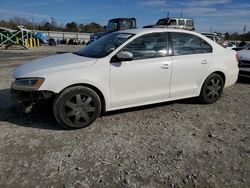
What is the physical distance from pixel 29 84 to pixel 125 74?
1.54 metres

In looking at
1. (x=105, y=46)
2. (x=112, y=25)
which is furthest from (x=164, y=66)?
(x=112, y=25)

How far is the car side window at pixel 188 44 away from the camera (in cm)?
434

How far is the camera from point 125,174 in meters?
2.56

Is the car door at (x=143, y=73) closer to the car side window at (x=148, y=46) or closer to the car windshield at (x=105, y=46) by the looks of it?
the car side window at (x=148, y=46)

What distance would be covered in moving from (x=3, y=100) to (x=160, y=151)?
3861 mm

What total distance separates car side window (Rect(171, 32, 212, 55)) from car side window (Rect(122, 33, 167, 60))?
25 centimetres

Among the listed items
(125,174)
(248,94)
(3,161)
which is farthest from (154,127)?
(248,94)

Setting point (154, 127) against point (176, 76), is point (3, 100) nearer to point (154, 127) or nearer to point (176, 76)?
point (154, 127)

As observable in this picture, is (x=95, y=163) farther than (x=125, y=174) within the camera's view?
Yes

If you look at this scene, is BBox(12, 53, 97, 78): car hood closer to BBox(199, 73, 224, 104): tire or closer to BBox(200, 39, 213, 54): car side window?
BBox(200, 39, 213, 54): car side window

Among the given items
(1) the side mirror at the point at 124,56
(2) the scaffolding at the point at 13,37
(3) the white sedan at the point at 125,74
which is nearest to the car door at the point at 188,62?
(3) the white sedan at the point at 125,74

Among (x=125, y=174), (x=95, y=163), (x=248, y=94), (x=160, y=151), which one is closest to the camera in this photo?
(x=125, y=174)

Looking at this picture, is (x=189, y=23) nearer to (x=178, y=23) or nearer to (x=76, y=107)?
(x=178, y=23)

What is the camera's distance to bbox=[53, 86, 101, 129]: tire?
3490 mm
